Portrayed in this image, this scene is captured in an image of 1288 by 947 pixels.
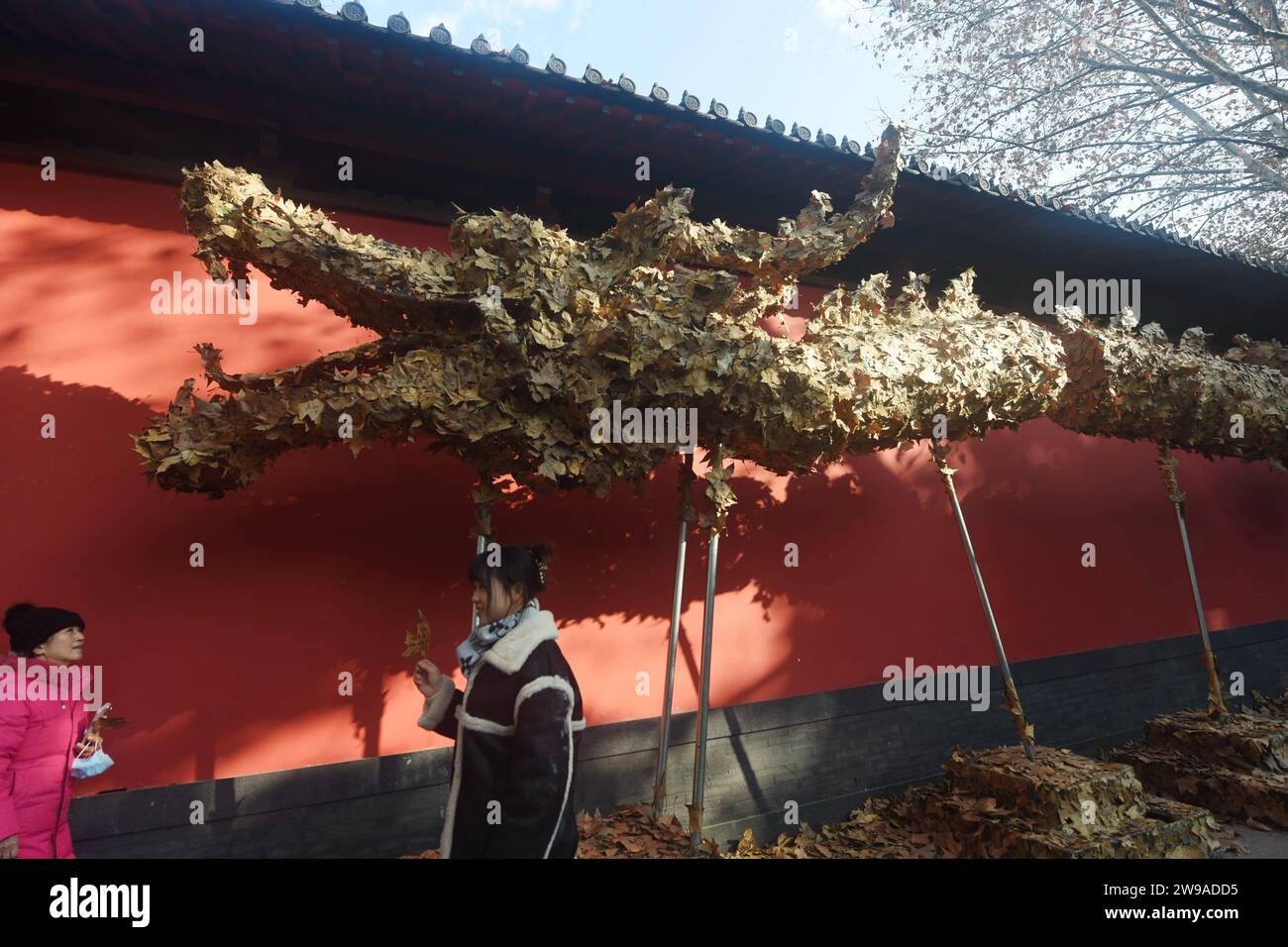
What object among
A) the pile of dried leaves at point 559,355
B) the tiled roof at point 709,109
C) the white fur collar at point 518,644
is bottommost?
the white fur collar at point 518,644

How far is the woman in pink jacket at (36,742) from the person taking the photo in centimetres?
244

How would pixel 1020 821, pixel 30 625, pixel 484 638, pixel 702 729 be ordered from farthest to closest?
1. pixel 1020 821
2. pixel 702 729
3. pixel 30 625
4. pixel 484 638

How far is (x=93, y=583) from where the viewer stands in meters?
3.39

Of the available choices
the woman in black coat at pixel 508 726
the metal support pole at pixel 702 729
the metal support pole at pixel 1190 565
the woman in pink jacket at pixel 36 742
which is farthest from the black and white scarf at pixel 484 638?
the metal support pole at pixel 1190 565

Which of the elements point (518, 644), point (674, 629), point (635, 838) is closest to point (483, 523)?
point (518, 644)

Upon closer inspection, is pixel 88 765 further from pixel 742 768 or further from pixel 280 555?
pixel 742 768

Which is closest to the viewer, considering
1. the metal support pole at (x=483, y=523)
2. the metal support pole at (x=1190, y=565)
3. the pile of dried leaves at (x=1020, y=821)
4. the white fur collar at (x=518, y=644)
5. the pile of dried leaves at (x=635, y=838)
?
the white fur collar at (x=518, y=644)

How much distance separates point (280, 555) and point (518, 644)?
2046 millimetres

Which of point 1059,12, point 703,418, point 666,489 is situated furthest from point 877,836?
point 1059,12

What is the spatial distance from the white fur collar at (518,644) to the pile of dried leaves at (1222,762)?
235 inches

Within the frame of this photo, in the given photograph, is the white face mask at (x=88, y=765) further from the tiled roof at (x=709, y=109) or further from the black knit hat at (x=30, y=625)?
the tiled roof at (x=709, y=109)

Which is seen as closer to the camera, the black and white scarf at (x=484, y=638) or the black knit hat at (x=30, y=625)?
the black and white scarf at (x=484, y=638)

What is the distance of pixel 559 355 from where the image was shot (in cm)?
317

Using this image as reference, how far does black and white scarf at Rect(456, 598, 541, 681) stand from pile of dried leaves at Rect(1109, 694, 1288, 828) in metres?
6.02
